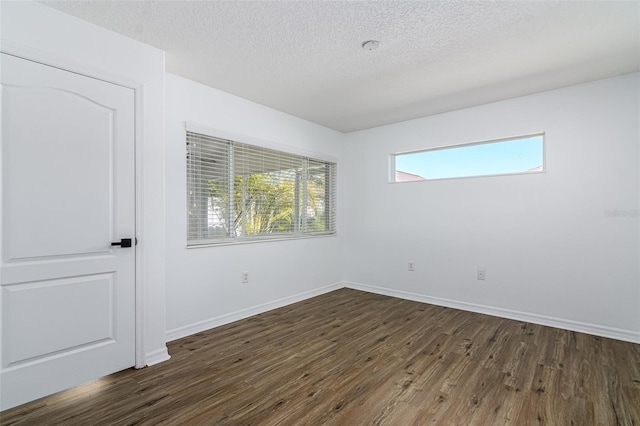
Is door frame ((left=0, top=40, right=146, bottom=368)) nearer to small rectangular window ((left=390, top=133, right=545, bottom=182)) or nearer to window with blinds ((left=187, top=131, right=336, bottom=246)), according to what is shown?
window with blinds ((left=187, top=131, right=336, bottom=246))

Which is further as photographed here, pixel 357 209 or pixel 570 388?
pixel 357 209

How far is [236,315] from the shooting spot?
3594mm

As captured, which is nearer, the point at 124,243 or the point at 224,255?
the point at 124,243

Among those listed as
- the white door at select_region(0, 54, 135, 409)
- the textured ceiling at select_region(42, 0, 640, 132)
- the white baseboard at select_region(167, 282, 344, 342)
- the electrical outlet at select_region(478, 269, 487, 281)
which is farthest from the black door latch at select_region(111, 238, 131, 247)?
the electrical outlet at select_region(478, 269, 487, 281)

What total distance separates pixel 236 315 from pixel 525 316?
3.30 metres

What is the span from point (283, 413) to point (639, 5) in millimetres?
3466

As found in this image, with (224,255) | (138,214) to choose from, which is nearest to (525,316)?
(224,255)

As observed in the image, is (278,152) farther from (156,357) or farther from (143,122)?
(156,357)

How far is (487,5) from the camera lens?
6.72ft

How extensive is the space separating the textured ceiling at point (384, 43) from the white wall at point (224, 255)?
9.6 inches

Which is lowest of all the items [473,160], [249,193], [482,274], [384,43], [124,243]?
[482,274]

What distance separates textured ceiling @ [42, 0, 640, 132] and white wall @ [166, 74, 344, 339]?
244 mm

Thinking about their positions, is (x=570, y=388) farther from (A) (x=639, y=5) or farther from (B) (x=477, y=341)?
(A) (x=639, y=5)


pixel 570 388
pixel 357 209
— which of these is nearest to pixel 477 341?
pixel 570 388
